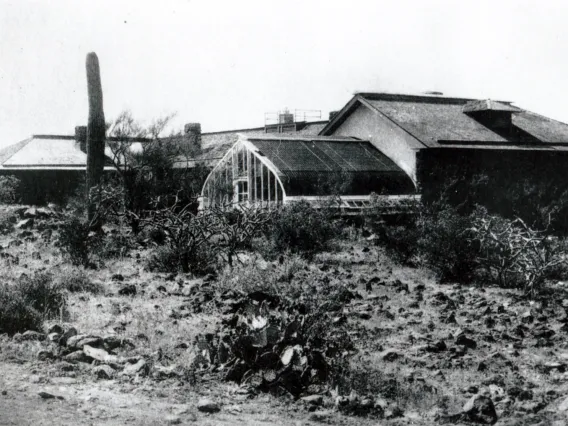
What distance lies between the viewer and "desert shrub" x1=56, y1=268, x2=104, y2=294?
13180 millimetres

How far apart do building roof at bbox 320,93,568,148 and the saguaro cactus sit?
1108 centimetres

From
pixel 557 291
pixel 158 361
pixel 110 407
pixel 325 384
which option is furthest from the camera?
pixel 557 291

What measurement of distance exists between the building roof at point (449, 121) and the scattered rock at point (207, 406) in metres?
20.0

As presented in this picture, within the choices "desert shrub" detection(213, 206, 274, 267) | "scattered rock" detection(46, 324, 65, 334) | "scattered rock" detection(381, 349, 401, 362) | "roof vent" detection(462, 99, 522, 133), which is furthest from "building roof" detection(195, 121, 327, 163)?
"scattered rock" detection(381, 349, 401, 362)

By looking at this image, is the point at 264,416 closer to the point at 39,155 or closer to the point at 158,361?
the point at 158,361

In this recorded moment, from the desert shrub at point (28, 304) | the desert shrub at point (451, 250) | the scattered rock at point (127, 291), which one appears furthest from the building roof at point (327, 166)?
the desert shrub at point (28, 304)

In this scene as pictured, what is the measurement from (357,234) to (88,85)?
10.5 meters

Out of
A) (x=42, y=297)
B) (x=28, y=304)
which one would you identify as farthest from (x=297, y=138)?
(x=28, y=304)

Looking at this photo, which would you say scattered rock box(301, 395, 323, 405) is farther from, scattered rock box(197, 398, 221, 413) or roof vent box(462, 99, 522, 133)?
roof vent box(462, 99, 522, 133)

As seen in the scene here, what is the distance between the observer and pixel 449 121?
95.1 feet

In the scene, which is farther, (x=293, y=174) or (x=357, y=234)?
(x=293, y=174)

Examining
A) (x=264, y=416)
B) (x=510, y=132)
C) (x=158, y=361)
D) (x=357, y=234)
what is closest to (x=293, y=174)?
(x=357, y=234)

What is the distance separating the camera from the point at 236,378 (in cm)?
819

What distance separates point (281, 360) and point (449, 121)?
22742 millimetres
